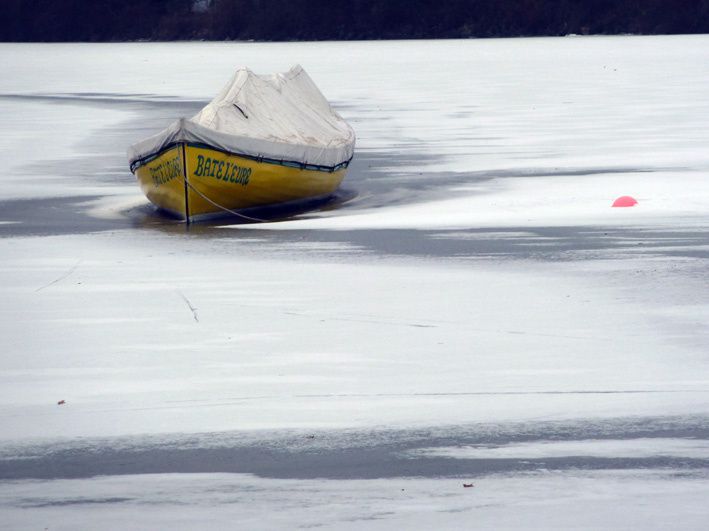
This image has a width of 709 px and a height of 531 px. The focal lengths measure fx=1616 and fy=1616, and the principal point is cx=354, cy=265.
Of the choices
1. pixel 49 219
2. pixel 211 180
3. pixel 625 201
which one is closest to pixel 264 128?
pixel 211 180

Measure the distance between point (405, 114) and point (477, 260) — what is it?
26582 millimetres

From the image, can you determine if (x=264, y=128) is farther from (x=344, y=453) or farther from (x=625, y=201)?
(x=344, y=453)

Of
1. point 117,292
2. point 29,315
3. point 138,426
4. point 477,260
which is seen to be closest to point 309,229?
point 477,260

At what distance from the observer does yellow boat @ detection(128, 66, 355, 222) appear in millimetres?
19531

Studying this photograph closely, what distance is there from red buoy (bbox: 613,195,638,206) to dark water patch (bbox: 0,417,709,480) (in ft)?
36.7

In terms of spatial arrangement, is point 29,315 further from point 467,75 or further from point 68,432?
point 467,75

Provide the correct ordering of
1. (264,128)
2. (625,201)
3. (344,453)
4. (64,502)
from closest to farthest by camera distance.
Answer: (64,502) < (344,453) < (625,201) < (264,128)

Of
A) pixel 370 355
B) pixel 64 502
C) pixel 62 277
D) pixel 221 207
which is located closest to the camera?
pixel 64 502

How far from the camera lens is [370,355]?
10625mm

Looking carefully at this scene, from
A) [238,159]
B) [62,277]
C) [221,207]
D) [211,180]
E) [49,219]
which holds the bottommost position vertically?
[49,219]

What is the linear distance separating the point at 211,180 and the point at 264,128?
5.37 feet

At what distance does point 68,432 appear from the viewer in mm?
8641

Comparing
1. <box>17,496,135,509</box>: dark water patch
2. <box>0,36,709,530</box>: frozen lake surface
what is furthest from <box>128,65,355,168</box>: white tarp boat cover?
<box>17,496,135,509</box>: dark water patch

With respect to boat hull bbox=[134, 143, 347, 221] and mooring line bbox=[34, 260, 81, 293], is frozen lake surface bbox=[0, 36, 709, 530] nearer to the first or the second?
mooring line bbox=[34, 260, 81, 293]
